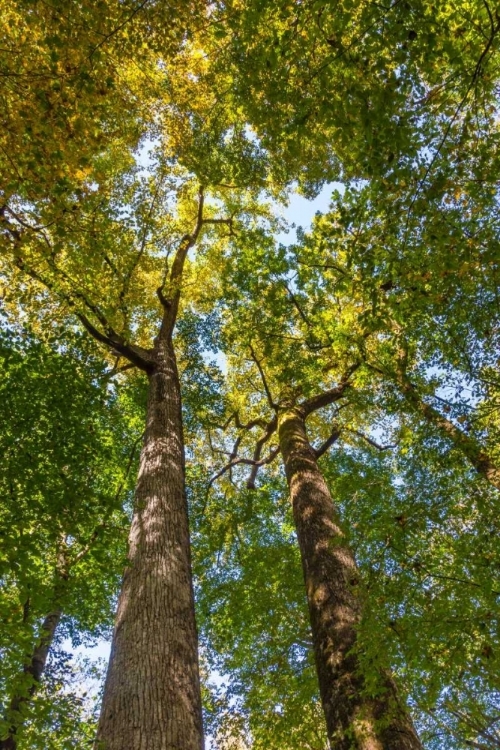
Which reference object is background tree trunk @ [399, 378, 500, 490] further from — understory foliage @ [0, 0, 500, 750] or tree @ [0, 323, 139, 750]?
tree @ [0, 323, 139, 750]

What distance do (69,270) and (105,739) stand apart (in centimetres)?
731

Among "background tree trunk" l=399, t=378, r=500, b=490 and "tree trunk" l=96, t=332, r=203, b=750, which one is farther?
"background tree trunk" l=399, t=378, r=500, b=490

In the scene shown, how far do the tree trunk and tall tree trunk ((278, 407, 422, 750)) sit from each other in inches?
57.1

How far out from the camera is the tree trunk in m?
3.02

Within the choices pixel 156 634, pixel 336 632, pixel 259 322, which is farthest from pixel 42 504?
pixel 259 322

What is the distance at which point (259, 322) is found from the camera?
33.4 ft

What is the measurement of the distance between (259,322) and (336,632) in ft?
22.0

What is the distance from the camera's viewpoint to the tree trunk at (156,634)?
3021mm

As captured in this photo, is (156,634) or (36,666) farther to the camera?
(36,666)

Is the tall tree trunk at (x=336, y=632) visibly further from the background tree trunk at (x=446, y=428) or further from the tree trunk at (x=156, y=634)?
the background tree trunk at (x=446, y=428)

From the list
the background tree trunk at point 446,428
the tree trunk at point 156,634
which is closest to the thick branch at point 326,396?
the background tree trunk at point 446,428

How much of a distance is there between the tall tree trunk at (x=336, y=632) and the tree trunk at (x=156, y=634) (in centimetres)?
145

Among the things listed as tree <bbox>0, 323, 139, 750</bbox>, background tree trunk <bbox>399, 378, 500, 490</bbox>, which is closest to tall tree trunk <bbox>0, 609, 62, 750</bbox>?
tree <bbox>0, 323, 139, 750</bbox>

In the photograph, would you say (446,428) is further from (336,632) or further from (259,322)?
(259,322)
